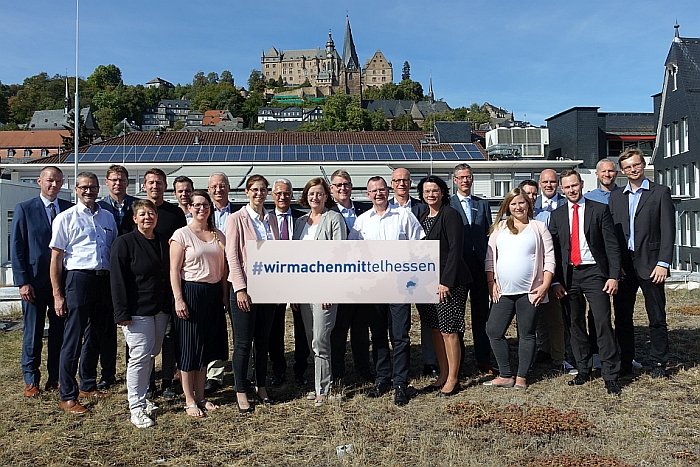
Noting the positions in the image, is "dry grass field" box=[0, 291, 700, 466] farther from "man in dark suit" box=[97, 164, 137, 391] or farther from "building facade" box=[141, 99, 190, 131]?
"building facade" box=[141, 99, 190, 131]

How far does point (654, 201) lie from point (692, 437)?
2254 mm

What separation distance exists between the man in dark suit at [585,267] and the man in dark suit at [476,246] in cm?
70

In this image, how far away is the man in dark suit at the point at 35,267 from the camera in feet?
17.6

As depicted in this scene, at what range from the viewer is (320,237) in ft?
16.9

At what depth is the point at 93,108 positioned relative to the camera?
366 ft

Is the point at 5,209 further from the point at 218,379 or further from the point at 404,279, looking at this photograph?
the point at 404,279

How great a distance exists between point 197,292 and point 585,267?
11.3 feet

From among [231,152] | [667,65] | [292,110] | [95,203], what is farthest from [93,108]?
[95,203]

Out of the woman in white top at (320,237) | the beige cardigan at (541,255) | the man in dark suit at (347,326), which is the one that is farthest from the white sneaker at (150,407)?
the beige cardigan at (541,255)

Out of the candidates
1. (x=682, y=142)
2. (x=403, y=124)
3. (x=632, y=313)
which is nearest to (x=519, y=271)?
(x=632, y=313)

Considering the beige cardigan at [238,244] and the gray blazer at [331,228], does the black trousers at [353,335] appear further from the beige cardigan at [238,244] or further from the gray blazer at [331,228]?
the beige cardigan at [238,244]

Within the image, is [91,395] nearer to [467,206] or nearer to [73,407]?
[73,407]

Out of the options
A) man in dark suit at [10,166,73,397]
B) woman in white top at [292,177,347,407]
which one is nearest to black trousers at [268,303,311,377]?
woman in white top at [292,177,347,407]

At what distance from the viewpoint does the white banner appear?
5.05 m
